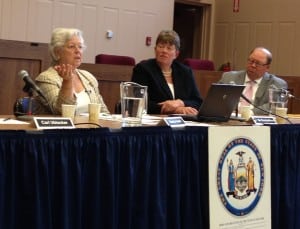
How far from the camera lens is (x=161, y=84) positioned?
3701 millimetres

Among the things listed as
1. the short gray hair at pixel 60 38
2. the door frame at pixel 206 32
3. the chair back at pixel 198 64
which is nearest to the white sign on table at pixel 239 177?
the short gray hair at pixel 60 38

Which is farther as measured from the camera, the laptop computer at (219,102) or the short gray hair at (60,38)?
the short gray hair at (60,38)

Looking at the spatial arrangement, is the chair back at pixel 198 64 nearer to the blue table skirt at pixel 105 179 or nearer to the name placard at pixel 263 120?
the name placard at pixel 263 120

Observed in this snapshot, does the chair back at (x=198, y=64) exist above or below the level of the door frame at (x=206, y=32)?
below

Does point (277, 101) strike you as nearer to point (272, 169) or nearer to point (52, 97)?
point (272, 169)

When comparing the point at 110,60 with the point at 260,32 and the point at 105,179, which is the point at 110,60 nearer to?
the point at 260,32

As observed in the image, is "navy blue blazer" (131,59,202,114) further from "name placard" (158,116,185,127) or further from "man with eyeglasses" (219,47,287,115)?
"name placard" (158,116,185,127)

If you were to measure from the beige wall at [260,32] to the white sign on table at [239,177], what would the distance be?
5.70 metres

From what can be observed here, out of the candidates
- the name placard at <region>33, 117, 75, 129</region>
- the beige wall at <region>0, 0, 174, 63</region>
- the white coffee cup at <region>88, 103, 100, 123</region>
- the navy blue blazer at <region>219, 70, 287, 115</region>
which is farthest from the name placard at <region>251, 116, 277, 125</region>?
the beige wall at <region>0, 0, 174, 63</region>

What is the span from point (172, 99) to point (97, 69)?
1.54m

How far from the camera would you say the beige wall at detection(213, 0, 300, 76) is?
804cm

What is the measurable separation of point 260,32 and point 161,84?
508 centimetres

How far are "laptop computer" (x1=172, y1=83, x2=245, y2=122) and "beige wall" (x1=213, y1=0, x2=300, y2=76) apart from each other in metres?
5.55

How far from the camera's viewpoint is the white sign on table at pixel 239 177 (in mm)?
2299
